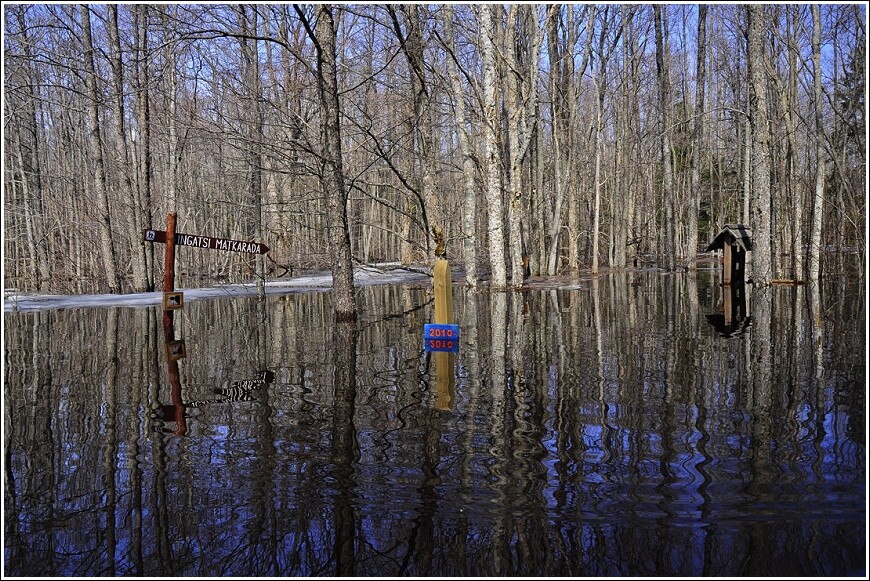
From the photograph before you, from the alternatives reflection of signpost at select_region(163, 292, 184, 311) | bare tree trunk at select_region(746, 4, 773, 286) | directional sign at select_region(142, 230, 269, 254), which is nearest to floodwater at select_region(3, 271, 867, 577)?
directional sign at select_region(142, 230, 269, 254)

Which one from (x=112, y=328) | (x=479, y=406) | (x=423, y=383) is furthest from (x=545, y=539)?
(x=112, y=328)

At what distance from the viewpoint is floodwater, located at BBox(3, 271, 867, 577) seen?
3289 mm

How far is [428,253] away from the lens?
59.4ft

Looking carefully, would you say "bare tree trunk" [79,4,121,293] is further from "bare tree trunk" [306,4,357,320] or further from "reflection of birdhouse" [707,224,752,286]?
"reflection of birdhouse" [707,224,752,286]

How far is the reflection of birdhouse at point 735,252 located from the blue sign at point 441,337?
43.4 feet

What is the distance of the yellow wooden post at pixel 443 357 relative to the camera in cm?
642

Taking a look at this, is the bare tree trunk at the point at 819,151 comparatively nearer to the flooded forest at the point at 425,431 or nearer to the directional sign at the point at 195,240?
the flooded forest at the point at 425,431

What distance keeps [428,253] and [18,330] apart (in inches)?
348

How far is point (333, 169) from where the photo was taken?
1283 cm

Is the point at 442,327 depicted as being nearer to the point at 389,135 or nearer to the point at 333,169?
the point at 333,169

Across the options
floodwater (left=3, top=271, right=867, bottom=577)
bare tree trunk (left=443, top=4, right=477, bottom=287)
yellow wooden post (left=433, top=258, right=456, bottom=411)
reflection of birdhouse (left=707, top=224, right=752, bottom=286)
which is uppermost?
bare tree trunk (left=443, top=4, right=477, bottom=287)

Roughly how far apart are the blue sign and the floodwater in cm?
21

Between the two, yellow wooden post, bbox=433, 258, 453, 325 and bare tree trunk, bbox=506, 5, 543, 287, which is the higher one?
bare tree trunk, bbox=506, 5, 543, 287

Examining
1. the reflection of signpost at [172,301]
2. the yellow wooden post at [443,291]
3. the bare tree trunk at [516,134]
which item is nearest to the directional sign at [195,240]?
the reflection of signpost at [172,301]
